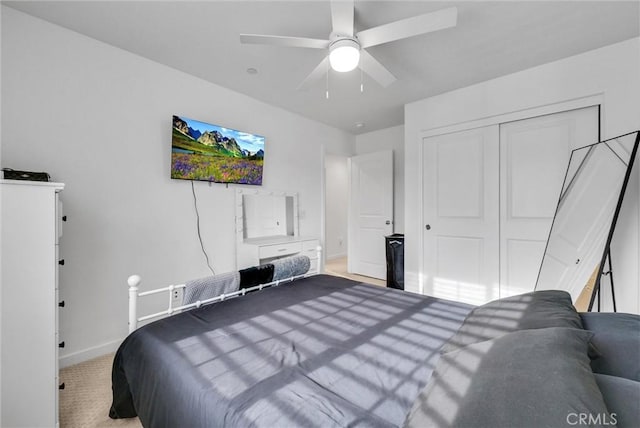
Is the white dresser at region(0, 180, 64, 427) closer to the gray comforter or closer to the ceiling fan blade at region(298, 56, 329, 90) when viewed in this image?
the gray comforter

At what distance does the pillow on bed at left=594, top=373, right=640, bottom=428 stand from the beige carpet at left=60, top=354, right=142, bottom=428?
6.70ft

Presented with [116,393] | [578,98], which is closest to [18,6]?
[116,393]

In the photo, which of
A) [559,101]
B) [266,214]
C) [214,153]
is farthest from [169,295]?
[559,101]

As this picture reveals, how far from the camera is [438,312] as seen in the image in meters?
1.53

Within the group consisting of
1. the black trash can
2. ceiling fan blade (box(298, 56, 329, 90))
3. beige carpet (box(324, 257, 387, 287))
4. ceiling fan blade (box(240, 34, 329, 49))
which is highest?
ceiling fan blade (box(240, 34, 329, 49))

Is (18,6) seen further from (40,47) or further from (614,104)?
(614,104)

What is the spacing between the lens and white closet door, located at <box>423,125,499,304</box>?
2951 mm

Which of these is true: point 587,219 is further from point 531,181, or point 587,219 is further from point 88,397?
point 88,397

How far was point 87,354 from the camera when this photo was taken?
2.18m

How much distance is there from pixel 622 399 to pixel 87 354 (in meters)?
3.08

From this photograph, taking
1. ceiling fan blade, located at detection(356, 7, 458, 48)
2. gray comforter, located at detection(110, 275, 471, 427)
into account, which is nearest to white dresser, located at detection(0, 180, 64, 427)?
gray comforter, located at detection(110, 275, 471, 427)

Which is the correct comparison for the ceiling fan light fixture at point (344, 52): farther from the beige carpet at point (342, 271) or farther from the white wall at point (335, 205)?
the white wall at point (335, 205)

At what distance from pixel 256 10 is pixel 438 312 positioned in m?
2.26

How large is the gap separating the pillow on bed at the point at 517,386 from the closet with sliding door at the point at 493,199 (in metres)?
2.33
